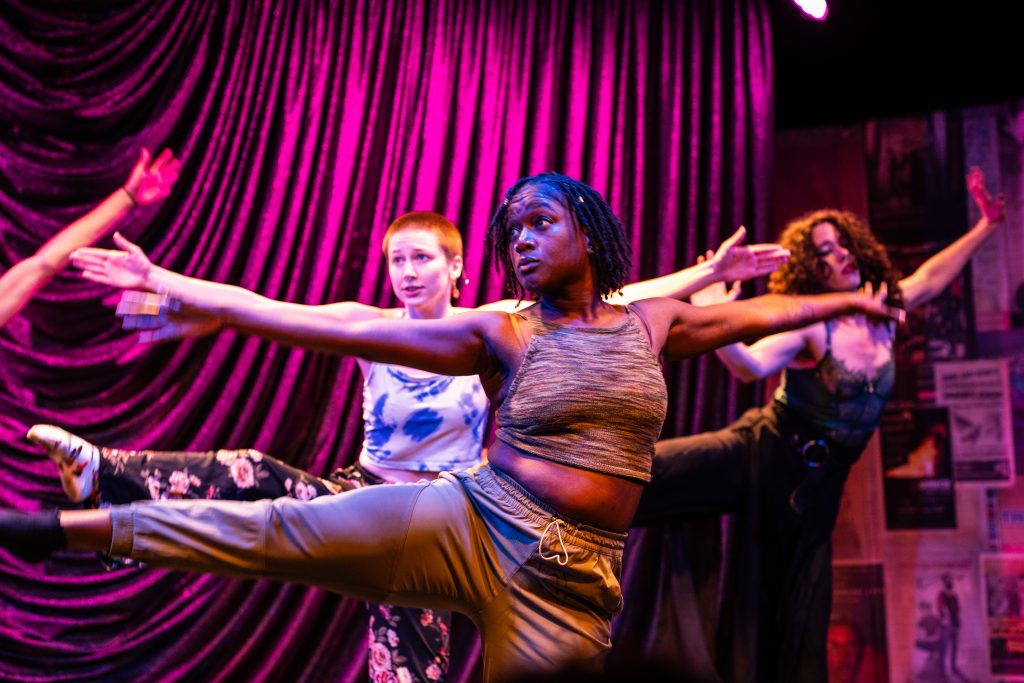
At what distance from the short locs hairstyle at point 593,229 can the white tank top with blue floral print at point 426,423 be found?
2.84 ft

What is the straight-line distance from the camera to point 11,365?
4.80 m

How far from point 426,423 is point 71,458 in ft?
3.83

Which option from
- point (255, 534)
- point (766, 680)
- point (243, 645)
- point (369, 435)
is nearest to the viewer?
point (255, 534)

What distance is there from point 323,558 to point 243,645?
2.46 metres

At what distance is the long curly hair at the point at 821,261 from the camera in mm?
4391

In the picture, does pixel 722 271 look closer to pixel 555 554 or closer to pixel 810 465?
pixel 810 465

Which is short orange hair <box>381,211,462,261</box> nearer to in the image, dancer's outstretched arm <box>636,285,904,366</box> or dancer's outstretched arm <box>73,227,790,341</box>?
dancer's outstretched arm <box>73,227,790,341</box>

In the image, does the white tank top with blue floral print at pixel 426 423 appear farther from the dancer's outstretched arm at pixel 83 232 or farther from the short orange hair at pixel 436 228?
the dancer's outstretched arm at pixel 83 232

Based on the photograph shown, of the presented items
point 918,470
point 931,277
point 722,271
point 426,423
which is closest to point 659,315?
point 722,271

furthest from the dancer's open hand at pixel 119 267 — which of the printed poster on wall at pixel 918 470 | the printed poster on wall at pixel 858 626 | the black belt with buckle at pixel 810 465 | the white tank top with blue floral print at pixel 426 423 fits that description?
the printed poster on wall at pixel 918 470

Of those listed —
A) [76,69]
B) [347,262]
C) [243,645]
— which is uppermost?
[76,69]

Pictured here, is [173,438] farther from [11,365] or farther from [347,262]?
[347,262]

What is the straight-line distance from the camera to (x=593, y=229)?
9.37ft

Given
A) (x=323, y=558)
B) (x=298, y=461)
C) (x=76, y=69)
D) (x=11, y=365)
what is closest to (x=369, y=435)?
(x=298, y=461)
